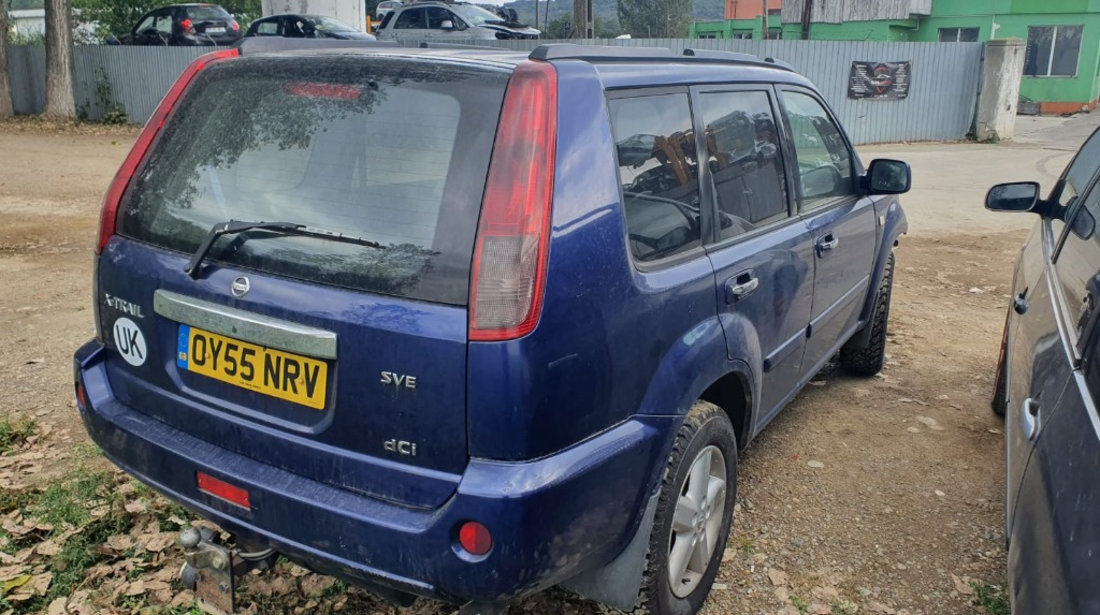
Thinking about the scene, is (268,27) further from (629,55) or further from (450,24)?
(629,55)

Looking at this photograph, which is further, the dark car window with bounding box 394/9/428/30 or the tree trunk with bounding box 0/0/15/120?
the dark car window with bounding box 394/9/428/30

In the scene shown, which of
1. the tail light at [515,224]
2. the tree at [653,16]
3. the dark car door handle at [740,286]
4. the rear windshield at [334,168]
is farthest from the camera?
the tree at [653,16]

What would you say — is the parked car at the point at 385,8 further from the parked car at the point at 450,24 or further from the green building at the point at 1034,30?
the green building at the point at 1034,30

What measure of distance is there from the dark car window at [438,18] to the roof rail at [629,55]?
19.0 metres

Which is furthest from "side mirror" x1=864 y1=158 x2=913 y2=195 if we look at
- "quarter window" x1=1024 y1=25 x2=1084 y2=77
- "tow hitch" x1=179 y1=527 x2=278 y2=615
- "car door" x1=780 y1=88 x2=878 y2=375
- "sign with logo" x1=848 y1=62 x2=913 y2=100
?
"quarter window" x1=1024 y1=25 x2=1084 y2=77

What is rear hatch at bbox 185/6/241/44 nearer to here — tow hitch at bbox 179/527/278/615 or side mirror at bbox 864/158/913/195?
side mirror at bbox 864/158/913/195

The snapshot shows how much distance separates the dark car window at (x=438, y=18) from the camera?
21.5 meters

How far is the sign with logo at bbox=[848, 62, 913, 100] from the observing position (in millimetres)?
19297

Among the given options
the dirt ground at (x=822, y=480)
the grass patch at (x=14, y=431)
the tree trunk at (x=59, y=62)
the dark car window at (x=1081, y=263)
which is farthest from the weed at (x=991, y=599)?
the tree trunk at (x=59, y=62)

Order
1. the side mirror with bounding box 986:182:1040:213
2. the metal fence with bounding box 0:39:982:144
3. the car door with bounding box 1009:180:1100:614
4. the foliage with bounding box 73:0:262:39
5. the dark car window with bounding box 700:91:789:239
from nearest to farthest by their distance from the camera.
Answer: the car door with bounding box 1009:180:1100:614, the dark car window with bounding box 700:91:789:239, the side mirror with bounding box 986:182:1040:213, the metal fence with bounding box 0:39:982:144, the foliage with bounding box 73:0:262:39

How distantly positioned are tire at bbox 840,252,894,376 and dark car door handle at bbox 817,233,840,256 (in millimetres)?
A: 1217

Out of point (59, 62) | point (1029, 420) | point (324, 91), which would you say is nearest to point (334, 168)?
point (324, 91)

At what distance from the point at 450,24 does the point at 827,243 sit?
63.1ft

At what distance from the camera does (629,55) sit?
273cm
